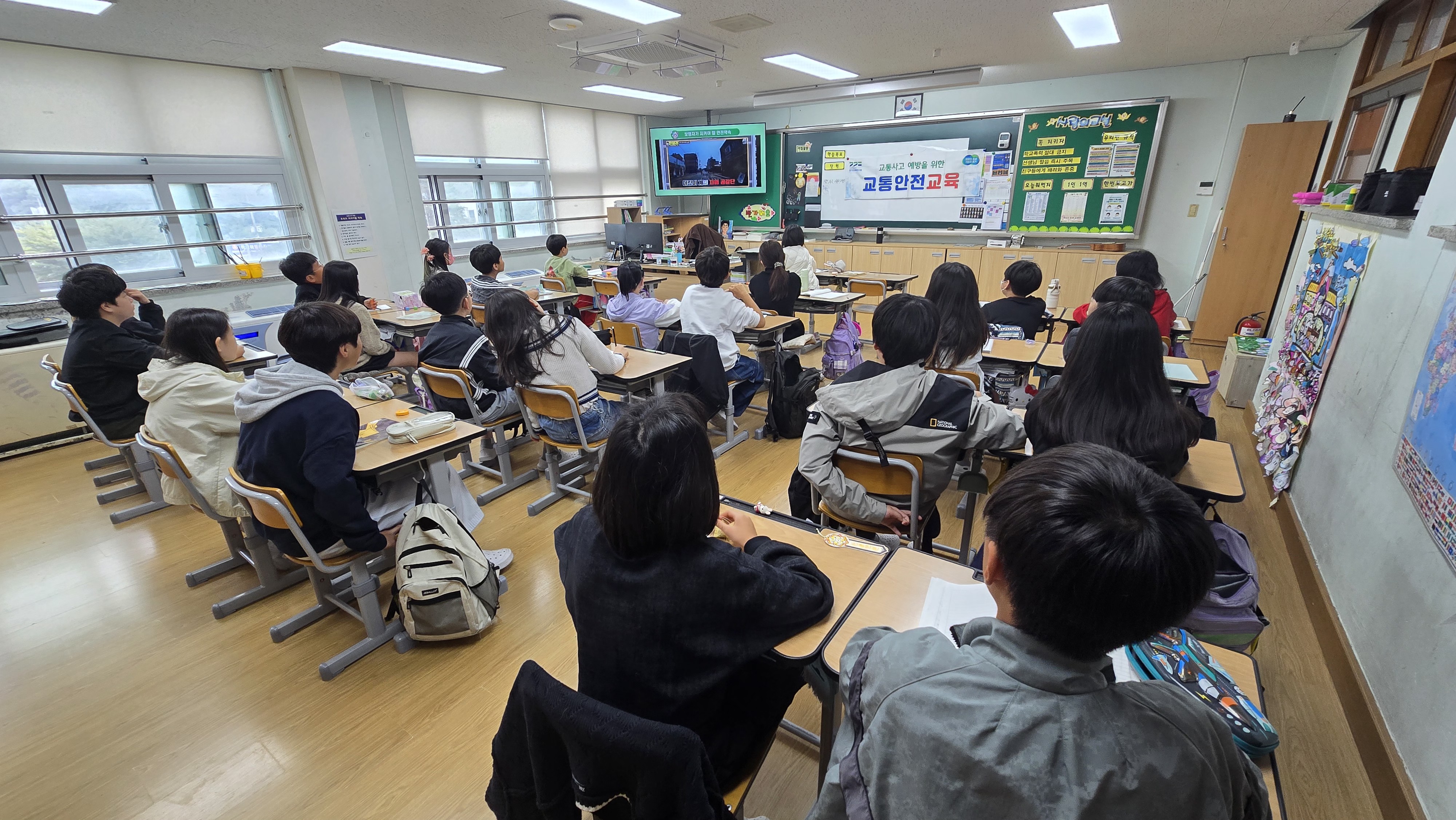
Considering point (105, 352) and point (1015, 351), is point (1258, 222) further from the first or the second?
point (105, 352)

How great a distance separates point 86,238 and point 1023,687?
22.8 feet

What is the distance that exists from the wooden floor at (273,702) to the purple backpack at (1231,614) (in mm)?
601

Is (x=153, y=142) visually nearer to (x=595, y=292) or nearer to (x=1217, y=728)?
(x=595, y=292)

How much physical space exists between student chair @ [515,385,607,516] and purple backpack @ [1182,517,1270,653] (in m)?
2.02

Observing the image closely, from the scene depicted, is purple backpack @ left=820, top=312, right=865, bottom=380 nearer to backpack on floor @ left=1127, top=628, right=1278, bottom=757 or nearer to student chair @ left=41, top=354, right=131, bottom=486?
backpack on floor @ left=1127, top=628, right=1278, bottom=757

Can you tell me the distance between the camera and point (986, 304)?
3719 millimetres

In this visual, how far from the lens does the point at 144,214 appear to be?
15.5 ft

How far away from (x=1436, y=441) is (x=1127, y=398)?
0.79 meters

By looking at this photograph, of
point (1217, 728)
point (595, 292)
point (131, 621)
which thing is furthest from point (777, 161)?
point (1217, 728)

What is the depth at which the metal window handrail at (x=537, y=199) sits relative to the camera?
6.88 m

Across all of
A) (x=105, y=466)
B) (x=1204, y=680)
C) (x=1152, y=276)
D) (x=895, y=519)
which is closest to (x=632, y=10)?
(x=1152, y=276)

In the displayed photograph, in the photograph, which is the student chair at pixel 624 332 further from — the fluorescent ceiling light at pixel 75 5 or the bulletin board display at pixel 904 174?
the bulletin board display at pixel 904 174

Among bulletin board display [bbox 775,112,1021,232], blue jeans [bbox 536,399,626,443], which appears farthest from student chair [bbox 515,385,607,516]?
bulletin board display [bbox 775,112,1021,232]

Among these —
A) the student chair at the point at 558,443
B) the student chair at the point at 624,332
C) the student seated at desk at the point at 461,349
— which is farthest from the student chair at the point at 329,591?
the student chair at the point at 624,332
